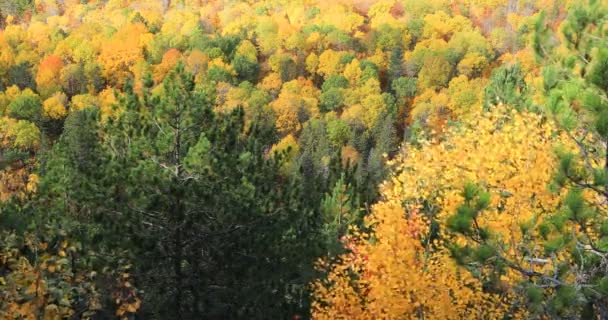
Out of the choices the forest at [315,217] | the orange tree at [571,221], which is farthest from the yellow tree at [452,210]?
the orange tree at [571,221]

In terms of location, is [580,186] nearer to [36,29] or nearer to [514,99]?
[514,99]

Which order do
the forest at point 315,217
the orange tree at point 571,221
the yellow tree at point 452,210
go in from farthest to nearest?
the yellow tree at point 452,210
the forest at point 315,217
the orange tree at point 571,221

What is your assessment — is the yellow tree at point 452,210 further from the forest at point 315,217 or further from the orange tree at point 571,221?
the orange tree at point 571,221

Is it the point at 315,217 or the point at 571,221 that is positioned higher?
the point at 571,221

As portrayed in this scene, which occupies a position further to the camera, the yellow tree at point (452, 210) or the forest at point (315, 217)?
the yellow tree at point (452, 210)

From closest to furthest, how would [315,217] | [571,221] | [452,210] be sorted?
[571,221]
[452,210]
[315,217]

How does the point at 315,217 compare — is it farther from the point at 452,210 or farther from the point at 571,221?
the point at 571,221

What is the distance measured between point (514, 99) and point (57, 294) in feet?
47.4

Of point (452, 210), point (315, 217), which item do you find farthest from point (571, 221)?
point (315, 217)

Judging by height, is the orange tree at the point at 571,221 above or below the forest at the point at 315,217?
above

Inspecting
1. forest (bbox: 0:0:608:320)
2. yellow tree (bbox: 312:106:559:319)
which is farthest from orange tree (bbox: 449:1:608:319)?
yellow tree (bbox: 312:106:559:319)

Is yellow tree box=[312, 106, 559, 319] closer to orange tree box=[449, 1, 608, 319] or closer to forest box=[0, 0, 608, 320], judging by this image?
forest box=[0, 0, 608, 320]

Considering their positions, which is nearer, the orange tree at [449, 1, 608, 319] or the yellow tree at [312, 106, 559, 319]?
the orange tree at [449, 1, 608, 319]

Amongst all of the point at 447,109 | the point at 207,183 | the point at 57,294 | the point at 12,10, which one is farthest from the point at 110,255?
the point at 12,10
